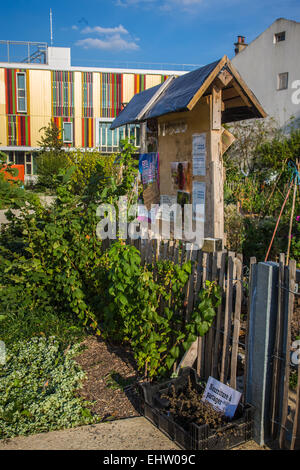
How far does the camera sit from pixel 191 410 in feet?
11.4

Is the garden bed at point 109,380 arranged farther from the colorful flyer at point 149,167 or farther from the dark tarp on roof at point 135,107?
the dark tarp on roof at point 135,107

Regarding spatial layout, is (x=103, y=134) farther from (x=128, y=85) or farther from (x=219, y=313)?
(x=219, y=313)

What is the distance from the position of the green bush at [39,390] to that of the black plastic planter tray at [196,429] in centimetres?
53

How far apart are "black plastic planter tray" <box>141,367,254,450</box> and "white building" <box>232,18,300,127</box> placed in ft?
66.1

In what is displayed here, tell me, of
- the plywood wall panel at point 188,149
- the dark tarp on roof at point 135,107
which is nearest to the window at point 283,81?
the dark tarp on roof at point 135,107

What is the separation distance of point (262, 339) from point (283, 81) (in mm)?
21927

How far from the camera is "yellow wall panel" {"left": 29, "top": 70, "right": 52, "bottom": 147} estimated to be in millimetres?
35125

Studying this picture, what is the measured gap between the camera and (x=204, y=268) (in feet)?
12.7

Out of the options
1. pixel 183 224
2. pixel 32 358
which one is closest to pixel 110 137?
pixel 183 224

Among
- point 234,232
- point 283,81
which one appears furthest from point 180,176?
point 283,81

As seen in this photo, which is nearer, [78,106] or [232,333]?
[232,333]

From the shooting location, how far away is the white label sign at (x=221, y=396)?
→ 3369 mm
